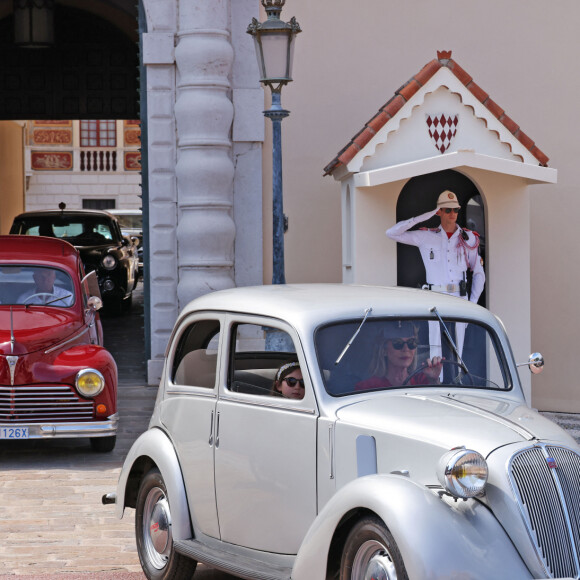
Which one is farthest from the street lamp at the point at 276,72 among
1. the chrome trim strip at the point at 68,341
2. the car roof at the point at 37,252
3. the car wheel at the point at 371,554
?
the car wheel at the point at 371,554

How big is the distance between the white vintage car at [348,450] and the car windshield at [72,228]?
12965 millimetres

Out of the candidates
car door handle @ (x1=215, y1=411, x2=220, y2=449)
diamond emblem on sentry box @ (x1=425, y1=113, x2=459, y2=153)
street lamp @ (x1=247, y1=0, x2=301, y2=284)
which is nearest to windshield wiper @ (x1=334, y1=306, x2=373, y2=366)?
car door handle @ (x1=215, y1=411, x2=220, y2=449)

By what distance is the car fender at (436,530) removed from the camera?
4.18 m

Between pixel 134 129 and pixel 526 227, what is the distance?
3664 cm

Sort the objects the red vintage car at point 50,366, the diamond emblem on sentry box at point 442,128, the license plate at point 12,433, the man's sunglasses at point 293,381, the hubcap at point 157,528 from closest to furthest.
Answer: the man's sunglasses at point 293,381
the hubcap at point 157,528
the license plate at point 12,433
the red vintage car at point 50,366
the diamond emblem on sentry box at point 442,128

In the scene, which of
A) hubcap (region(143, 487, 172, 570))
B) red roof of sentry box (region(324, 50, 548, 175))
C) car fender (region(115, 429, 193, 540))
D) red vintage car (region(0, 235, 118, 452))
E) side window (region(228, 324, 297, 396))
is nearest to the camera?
side window (region(228, 324, 297, 396))

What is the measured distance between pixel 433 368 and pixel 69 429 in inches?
190

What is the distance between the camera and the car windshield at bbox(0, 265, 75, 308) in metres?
10.5

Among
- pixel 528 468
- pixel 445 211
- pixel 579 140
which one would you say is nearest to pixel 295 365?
pixel 528 468

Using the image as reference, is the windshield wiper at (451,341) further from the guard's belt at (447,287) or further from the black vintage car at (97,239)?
the black vintage car at (97,239)

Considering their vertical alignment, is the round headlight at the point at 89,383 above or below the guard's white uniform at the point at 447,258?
below

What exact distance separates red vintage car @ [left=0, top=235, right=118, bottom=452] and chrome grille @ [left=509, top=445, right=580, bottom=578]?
5.66m

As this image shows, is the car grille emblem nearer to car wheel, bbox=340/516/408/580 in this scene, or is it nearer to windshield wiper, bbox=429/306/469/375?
windshield wiper, bbox=429/306/469/375

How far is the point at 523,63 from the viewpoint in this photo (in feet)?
44.4
